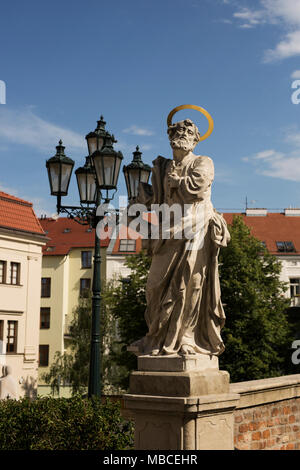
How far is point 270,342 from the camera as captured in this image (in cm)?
2600

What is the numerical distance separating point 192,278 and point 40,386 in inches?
1831

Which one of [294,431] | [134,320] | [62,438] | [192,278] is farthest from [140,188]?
[134,320]

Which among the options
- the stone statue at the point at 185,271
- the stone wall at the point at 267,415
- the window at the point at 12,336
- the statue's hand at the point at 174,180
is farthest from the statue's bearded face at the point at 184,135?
the window at the point at 12,336

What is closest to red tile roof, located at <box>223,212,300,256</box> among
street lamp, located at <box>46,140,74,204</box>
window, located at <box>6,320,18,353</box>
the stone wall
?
window, located at <box>6,320,18,353</box>

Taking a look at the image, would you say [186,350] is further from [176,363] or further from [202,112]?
[202,112]

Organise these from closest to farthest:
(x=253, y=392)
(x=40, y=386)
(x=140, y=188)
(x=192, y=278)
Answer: (x=192, y=278)
(x=140, y=188)
(x=253, y=392)
(x=40, y=386)

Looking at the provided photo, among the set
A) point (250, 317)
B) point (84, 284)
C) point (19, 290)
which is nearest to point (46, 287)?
point (84, 284)

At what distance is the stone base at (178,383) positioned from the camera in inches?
203

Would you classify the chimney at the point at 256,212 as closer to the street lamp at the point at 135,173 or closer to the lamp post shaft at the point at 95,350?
the street lamp at the point at 135,173

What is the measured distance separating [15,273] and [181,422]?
28150 millimetres

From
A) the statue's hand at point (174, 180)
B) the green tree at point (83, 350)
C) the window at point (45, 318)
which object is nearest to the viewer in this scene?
the statue's hand at point (174, 180)

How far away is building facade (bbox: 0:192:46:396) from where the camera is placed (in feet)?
101

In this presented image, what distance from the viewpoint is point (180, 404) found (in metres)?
5.06
